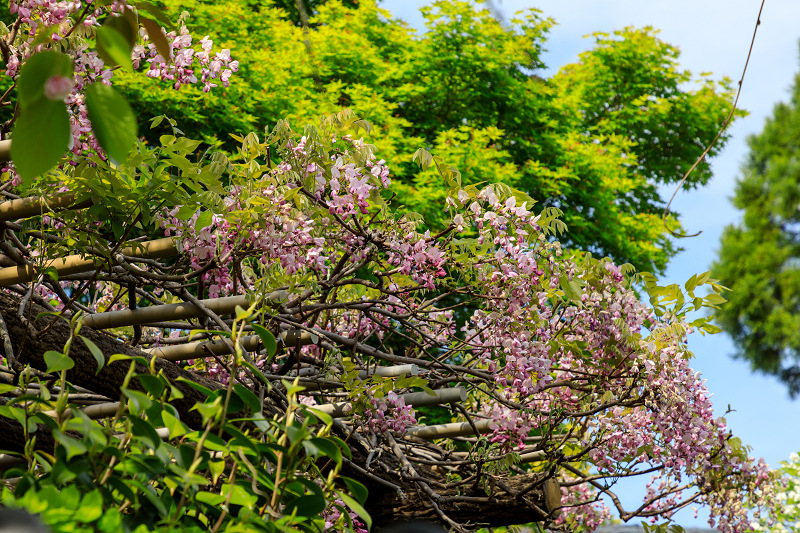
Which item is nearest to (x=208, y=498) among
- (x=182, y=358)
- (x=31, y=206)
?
(x=31, y=206)

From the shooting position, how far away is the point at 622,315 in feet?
11.5

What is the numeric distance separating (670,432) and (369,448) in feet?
4.75

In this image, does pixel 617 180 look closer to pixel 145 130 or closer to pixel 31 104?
pixel 145 130

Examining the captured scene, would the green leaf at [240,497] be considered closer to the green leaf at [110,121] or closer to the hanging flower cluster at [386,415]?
the green leaf at [110,121]

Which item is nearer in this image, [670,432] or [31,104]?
[31,104]

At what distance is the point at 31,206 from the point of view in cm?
286

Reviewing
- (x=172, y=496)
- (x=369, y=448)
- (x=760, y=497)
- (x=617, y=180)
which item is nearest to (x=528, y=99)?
(x=617, y=180)

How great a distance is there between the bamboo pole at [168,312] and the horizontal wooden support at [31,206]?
49cm

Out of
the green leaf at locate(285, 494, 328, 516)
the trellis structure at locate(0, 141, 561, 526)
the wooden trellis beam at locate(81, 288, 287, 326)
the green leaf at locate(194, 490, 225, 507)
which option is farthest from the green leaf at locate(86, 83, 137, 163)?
the wooden trellis beam at locate(81, 288, 287, 326)

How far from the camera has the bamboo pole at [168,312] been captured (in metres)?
2.99

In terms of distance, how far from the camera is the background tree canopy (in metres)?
10.2

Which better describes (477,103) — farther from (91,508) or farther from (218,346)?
(91,508)

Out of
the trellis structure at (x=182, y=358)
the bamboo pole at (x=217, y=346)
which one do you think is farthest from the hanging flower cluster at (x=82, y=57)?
the bamboo pole at (x=217, y=346)

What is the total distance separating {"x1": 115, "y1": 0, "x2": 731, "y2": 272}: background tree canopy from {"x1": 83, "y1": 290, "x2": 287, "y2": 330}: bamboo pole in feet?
20.3
